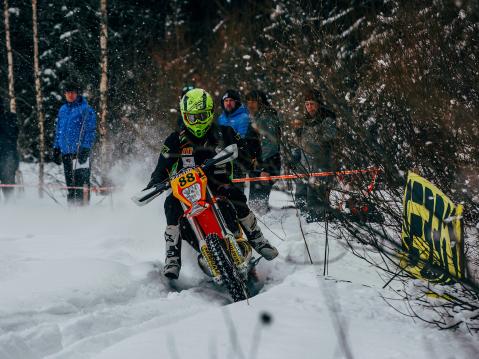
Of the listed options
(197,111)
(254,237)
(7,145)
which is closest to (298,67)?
(197,111)

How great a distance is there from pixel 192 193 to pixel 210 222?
0.30m

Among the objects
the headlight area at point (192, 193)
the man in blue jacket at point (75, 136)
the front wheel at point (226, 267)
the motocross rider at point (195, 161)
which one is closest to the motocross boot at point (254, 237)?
the motocross rider at point (195, 161)

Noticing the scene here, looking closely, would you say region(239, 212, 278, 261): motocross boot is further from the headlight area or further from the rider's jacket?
the headlight area

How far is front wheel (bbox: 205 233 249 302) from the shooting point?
4957 millimetres

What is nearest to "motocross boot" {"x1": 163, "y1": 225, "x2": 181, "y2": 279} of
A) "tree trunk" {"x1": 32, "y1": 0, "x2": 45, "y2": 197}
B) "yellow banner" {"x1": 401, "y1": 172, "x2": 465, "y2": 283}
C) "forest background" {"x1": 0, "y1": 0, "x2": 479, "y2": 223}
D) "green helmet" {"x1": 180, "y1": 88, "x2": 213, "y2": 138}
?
"green helmet" {"x1": 180, "y1": 88, "x2": 213, "y2": 138}

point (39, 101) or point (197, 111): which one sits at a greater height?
point (197, 111)

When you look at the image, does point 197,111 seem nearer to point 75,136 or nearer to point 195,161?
point 195,161

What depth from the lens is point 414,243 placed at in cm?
311

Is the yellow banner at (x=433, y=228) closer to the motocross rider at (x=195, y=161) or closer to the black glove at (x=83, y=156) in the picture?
the motocross rider at (x=195, y=161)

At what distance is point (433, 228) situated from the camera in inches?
117

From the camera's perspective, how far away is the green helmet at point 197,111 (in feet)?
18.1

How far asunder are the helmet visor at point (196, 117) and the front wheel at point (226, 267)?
1070 mm

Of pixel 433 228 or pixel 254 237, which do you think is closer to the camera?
pixel 433 228

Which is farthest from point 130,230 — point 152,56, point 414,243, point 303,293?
point 152,56
